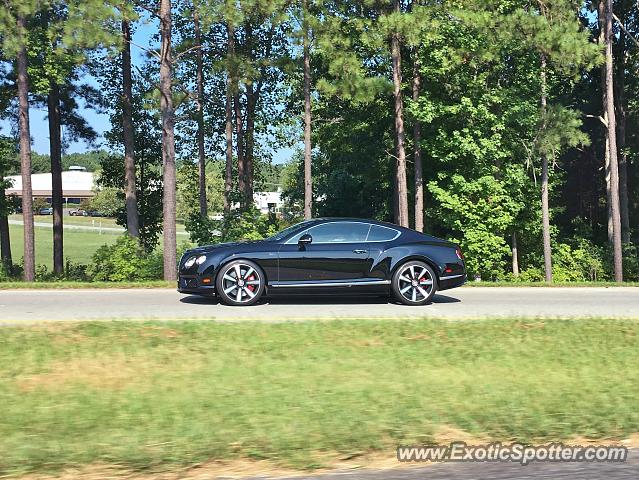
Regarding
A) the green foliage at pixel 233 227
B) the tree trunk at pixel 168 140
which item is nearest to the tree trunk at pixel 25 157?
the green foliage at pixel 233 227

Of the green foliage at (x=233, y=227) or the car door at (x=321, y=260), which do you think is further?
the green foliage at (x=233, y=227)

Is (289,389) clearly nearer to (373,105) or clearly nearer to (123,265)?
(123,265)

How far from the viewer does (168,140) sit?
21.4 meters

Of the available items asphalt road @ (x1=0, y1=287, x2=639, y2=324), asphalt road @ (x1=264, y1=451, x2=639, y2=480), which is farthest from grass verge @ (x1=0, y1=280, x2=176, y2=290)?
asphalt road @ (x1=264, y1=451, x2=639, y2=480)

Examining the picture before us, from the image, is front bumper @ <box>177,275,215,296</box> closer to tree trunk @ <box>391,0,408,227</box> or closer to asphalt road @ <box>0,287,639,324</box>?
asphalt road @ <box>0,287,639,324</box>

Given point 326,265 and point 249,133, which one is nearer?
point 326,265

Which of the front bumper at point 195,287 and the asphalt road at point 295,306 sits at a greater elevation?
the front bumper at point 195,287

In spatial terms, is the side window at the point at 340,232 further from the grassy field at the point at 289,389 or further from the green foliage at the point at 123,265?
the green foliage at the point at 123,265

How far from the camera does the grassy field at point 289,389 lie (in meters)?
4.88

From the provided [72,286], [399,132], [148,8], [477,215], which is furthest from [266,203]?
[72,286]

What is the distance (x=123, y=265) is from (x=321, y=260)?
14.5 metres

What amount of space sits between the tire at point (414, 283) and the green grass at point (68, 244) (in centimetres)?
3797

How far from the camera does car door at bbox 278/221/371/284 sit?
39.0 ft

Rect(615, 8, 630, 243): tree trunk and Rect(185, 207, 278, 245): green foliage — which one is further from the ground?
Rect(615, 8, 630, 243): tree trunk
